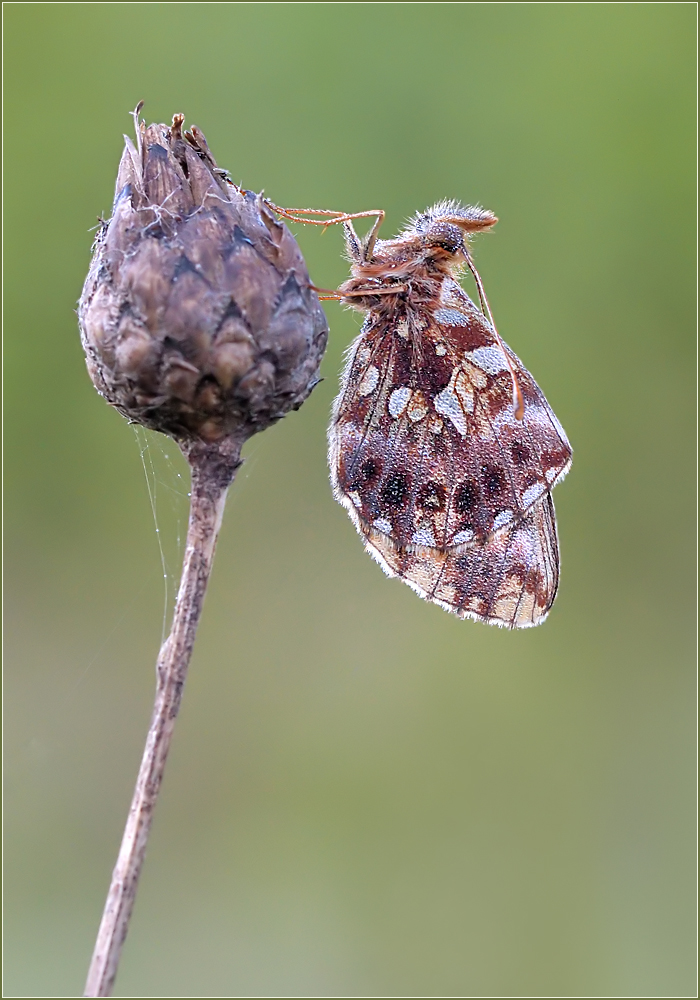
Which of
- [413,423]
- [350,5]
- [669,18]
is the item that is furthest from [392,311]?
[669,18]

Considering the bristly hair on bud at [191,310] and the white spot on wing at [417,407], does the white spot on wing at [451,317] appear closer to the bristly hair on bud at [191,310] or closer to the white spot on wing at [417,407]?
the white spot on wing at [417,407]

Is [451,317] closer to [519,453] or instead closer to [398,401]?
[398,401]

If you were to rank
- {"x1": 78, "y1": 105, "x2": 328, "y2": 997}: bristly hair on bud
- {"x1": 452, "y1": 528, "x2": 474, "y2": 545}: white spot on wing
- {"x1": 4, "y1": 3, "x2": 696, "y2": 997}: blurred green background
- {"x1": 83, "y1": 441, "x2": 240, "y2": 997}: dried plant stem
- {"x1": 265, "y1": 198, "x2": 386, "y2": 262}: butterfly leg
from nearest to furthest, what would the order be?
{"x1": 83, "y1": 441, "x2": 240, "y2": 997}: dried plant stem < {"x1": 78, "y1": 105, "x2": 328, "y2": 997}: bristly hair on bud < {"x1": 265, "y1": 198, "x2": 386, "y2": 262}: butterfly leg < {"x1": 452, "y1": 528, "x2": 474, "y2": 545}: white spot on wing < {"x1": 4, "y1": 3, "x2": 696, "y2": 997}: blurred green background

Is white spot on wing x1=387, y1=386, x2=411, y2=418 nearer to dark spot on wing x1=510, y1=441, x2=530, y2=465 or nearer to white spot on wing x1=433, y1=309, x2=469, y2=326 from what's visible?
white spot on wing x1=433, y1=309, x2=469, y2=326

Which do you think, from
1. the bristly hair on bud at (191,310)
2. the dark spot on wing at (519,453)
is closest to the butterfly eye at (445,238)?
the dark spot on wing at (519,453)

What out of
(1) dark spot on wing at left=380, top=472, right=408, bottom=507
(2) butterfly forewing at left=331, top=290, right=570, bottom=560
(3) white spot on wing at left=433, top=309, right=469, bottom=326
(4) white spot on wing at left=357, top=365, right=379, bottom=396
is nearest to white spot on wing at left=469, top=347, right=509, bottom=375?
(2) butterfly forewing at left=331, top=290, right=570, bottom=560

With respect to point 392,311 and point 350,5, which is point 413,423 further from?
point 350,5
